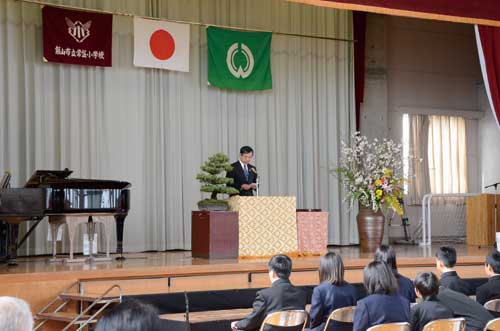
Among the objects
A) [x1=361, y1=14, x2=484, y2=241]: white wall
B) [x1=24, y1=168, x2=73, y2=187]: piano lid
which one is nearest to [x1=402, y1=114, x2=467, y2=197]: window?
[x1=361, y1=14, x2=484, y2=241]: white wall

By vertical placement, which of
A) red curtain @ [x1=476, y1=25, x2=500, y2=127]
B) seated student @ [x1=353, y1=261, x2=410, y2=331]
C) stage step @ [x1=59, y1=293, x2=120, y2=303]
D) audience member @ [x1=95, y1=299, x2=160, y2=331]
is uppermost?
red curtain @ [x1=476, y1=25, x2=500, y2=127]

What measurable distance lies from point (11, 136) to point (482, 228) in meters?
7.30

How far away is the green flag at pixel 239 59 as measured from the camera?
37.4 ft

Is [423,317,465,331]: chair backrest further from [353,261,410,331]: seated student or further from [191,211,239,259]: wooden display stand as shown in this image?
[191,211,239,259]: wooden display stand

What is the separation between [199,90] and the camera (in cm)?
1156

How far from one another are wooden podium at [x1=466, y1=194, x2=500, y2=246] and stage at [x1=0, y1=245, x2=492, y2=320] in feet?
9.00

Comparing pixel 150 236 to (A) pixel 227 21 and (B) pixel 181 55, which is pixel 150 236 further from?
(A) pixel 227 21

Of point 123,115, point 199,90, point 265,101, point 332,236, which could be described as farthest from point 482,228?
point 123,115

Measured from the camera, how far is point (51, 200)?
7863mm

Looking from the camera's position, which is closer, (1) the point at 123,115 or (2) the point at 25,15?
(2) the point at 25,15

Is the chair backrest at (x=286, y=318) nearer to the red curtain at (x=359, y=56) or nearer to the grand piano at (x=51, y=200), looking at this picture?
the grand piano at (x=51, y=200)

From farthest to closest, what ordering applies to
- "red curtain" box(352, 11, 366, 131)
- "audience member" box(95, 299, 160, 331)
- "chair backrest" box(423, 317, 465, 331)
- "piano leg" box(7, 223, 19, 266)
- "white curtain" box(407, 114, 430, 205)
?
"white curtain" box(407, 114, 430, 205), "red curtain" box(352, 11, 366, 131), "piano leg" box(7, 223, 19, 266), "chair backrest" box(423, 317, 465, 331), "audience member" box(95, 299, 160, 331)

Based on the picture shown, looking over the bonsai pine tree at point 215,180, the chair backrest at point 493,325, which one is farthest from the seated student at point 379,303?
the bonsai pine tree at point 215,180

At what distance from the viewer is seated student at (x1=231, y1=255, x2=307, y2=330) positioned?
4.81 m
